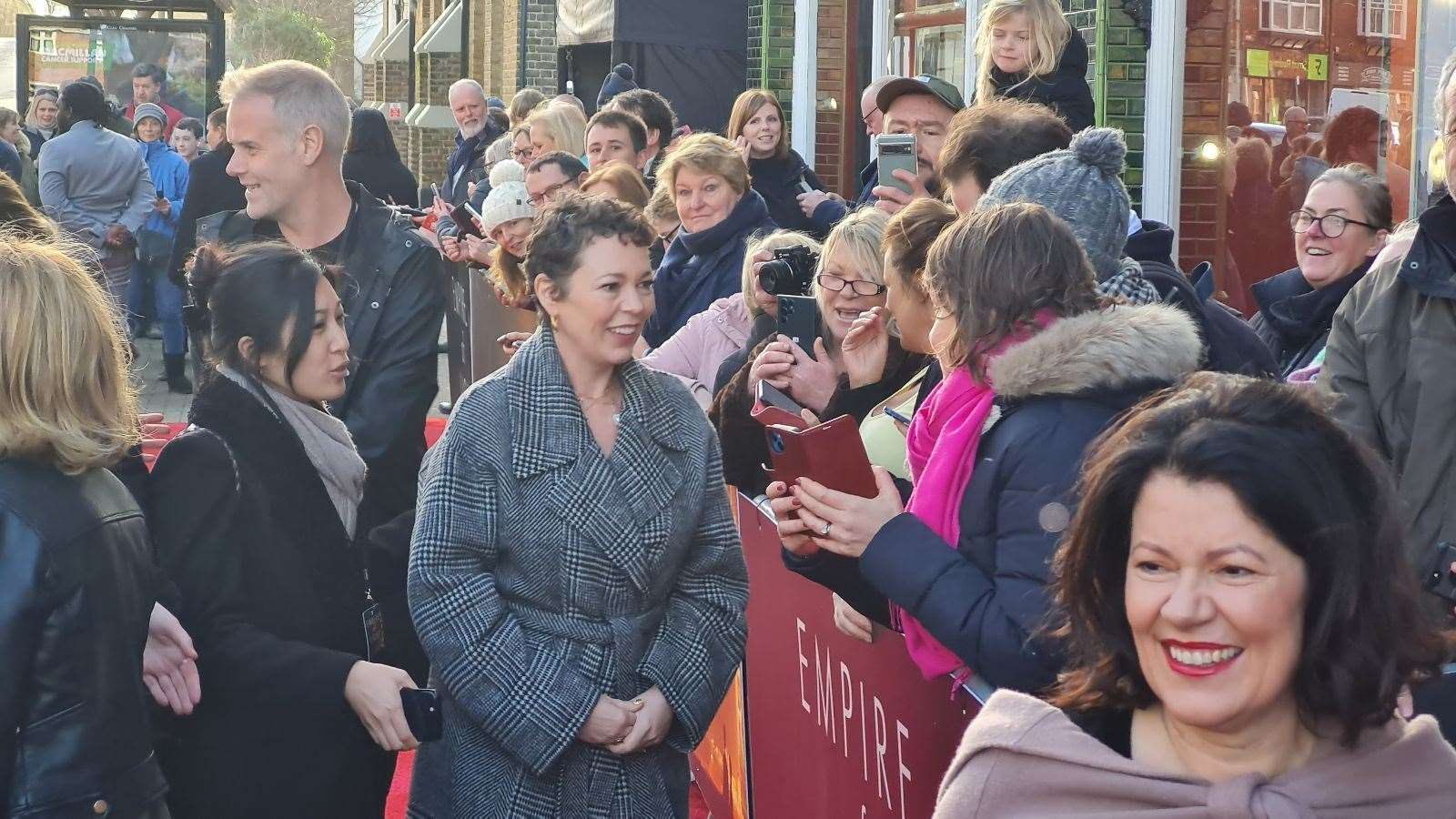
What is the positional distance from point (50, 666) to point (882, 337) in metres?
2.20

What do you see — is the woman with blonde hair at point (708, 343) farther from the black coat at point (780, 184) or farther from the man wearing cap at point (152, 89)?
the man wearing cap at point (152, 89)

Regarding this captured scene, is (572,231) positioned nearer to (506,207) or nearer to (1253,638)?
(1253,638)

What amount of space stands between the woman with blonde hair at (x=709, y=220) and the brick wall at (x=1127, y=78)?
2.46m

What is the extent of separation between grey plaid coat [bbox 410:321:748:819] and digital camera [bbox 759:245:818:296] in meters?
1.41

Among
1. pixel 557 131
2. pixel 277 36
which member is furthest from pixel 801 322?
pixel 277 36

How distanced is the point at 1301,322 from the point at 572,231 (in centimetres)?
261

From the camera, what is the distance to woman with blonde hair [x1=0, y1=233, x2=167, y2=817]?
8.06 feet

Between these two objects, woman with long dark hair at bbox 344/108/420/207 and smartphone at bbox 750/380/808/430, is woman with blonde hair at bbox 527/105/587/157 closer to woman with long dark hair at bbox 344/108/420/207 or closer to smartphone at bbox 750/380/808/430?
woman with long dark hair at bbox 344/108/420/207

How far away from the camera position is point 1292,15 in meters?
7.00

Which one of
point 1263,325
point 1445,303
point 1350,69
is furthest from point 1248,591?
point 1350,69

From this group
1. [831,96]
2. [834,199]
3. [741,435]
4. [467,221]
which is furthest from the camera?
[831,96]

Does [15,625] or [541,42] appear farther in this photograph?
[541,42]

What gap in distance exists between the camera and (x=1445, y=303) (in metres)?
3.75

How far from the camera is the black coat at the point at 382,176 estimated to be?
11.1 meters
